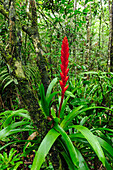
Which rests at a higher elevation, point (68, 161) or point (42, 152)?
point (42, 152)

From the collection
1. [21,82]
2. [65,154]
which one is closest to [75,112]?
[65,154]

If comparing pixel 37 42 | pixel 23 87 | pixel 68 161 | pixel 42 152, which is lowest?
pixel 68 161

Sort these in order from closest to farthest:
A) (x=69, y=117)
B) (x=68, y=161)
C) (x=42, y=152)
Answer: (x=42, y=152)
(x=68, y=161)
(x=69, y=117)

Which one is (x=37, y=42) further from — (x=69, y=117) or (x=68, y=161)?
(x=68, y=161)

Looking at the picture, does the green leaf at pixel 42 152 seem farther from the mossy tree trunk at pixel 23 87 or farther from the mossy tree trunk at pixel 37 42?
the mossy tree trunk at pixel 37 42

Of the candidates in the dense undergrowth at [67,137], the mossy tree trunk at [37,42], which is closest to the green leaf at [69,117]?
the dense undergrowth at [67,137]

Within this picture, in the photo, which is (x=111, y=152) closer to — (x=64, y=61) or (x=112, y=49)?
(x=64, y=61)

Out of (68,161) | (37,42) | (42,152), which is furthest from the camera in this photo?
(37,42)

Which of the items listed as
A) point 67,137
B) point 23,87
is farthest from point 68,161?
point 23,87

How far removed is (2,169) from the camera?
3.88ft

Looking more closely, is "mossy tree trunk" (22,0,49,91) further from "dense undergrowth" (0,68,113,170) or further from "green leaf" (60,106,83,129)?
"green leaf" (60,106,83,129)

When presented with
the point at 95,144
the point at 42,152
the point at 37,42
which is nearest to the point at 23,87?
the point at 42,152

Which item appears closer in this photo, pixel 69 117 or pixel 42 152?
pixel 42 152

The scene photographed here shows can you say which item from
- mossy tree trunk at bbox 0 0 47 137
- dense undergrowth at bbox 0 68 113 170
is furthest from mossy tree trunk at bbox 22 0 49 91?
mossy tree trunk at bbox 0 0 47 137
